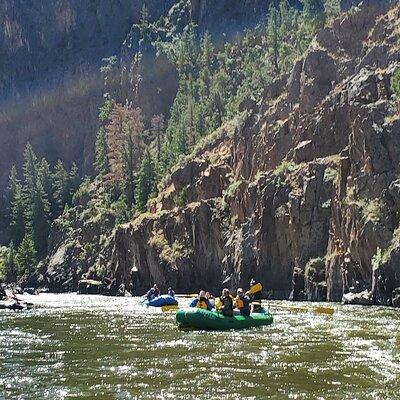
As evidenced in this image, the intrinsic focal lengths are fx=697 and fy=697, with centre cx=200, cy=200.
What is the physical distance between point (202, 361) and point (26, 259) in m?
87.0

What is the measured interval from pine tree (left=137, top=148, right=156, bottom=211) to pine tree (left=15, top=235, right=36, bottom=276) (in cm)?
2222

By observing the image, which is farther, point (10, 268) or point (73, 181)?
point (73, 181)

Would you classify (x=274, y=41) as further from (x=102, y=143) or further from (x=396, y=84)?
(x=396, y=84)

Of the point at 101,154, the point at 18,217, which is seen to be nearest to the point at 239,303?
the point at 101,154

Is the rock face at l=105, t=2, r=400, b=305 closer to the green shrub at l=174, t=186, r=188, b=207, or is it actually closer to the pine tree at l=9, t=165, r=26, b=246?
the green shrub at l=174, t=186, r=188, b=207

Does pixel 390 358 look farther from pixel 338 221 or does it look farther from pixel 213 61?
pixel 213 61

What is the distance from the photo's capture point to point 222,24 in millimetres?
120562

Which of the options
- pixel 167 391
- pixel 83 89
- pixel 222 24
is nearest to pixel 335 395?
pixel 167 391

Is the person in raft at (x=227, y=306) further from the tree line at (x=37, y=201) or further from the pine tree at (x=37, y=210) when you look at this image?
the pine tree at (x=37, y=210)

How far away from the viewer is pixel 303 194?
179 feet

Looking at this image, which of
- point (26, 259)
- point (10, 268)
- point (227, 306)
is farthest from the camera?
point (10, 268)

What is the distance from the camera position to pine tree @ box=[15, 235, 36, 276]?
101 m

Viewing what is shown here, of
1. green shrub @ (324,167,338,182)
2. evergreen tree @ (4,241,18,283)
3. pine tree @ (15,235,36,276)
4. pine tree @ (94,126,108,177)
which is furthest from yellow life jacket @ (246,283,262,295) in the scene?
pine tree @ (94,126,108,177)

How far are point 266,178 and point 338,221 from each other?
1241 centimetres
